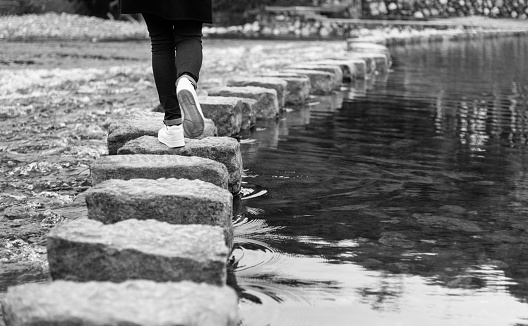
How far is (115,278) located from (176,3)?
1.66 metres

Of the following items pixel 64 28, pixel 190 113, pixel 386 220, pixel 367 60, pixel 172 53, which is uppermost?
pixel 172 53

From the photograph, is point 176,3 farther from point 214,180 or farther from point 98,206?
point 98,206

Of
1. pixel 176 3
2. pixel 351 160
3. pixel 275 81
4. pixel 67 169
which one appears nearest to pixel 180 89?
pixel 176 3

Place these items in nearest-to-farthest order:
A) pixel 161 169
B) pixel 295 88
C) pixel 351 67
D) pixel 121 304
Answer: pixel 121 304, pixel 161 169, pixel 295 88, pixel 351 67

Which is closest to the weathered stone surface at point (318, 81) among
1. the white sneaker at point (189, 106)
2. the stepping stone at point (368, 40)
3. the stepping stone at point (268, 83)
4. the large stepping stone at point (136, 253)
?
the stepping stone at point (268, 83)

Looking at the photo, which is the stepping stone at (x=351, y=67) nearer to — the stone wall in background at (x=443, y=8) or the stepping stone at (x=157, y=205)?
the stepping stone at (x=157, y=205)

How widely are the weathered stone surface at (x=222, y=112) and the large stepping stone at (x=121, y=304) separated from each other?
11.4 ft

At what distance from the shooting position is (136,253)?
92.4 inches

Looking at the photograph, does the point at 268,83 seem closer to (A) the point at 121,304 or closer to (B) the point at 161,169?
(B) the point at 161,169

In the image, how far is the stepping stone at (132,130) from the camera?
14.7ft

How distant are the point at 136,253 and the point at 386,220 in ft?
5.11

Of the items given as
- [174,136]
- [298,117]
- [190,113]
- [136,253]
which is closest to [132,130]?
[174,136]

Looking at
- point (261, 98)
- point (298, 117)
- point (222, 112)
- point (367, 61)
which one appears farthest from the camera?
point (367, 61)

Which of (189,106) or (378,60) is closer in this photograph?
(189,106)
